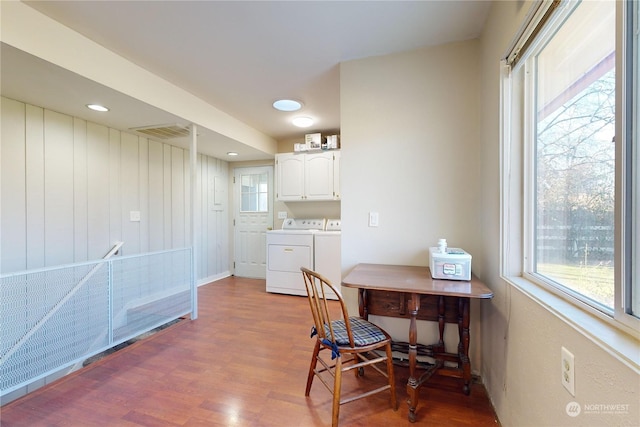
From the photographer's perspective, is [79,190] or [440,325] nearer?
[440,325]

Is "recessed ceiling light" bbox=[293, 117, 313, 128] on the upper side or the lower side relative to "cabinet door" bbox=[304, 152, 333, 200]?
upper

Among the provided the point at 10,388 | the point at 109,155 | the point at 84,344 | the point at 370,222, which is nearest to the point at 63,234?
the point at 109,155

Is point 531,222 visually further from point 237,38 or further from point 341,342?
point 237,38

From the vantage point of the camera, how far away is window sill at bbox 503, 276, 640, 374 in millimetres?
656

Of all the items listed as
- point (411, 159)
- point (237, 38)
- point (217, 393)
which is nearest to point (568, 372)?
point (411, 159)

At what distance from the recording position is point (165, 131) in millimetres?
3293

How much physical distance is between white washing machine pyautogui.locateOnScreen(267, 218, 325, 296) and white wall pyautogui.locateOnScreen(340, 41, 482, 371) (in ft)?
5.44

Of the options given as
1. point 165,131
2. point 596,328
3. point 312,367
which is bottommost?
point 312,367

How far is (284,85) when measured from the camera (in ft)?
9.07

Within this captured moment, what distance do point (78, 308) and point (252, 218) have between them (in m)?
3.04

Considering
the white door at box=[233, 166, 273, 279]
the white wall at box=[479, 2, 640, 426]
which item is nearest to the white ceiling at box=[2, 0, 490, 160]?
the white wall at box=[479, 2, 640, 426]

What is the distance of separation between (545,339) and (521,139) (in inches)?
39.9

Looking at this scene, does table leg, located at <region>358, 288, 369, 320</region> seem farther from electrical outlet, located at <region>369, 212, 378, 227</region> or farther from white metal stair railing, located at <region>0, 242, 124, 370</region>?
white metal stair railing, located at <region>0, 242, 124, 370</region>

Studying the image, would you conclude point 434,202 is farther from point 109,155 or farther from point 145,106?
point 109,155
